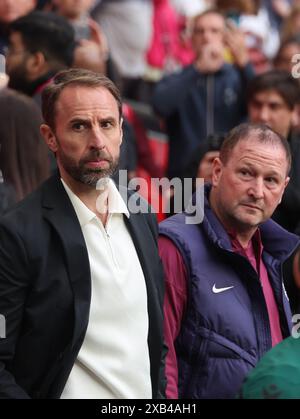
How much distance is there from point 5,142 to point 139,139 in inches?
90.5

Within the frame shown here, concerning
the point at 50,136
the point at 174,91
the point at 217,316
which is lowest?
the point at 217,316

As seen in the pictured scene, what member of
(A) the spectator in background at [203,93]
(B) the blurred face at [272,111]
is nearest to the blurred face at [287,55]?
(A) the spectator in background at [203,93]

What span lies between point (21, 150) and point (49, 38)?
135 cm

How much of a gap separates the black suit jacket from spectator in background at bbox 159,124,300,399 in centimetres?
55

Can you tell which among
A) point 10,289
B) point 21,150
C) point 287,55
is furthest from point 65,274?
point 287,55

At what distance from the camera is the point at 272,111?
23.3 feet

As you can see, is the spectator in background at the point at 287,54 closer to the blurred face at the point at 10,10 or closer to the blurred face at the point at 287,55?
the blurred face at the point at 287,55

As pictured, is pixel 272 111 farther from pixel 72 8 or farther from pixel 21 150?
pixel 21 150

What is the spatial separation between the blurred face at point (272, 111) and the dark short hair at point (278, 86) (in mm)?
28

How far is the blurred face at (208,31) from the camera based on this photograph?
26.2 ft

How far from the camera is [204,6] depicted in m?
10.8

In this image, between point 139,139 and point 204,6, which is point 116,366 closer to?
point 139,139
